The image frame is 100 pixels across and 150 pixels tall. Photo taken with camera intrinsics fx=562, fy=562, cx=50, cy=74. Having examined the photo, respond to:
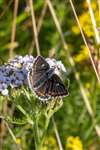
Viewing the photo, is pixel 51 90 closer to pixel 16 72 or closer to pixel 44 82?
pixel 44 82

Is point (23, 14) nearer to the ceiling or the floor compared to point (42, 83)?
nearer to the ceiling

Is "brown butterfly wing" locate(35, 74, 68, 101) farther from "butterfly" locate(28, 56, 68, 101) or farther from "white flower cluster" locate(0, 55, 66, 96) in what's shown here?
"white flower cluster" locate(0, 55, 66, 96)

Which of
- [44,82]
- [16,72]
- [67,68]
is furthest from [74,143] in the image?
[44,82]

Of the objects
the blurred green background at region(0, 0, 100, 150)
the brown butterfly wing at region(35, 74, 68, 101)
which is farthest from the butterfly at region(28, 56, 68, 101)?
the blurred green background at region(0, 0, 100, 150)

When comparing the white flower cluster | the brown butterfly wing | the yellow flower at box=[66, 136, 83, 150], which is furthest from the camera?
the yellow flower at box=[66, 136, 83, 150]

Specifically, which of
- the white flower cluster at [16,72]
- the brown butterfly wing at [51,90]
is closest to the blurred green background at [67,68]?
the white flower cluster at [16,72]

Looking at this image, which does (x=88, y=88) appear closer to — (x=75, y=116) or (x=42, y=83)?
(x=75, y=116)

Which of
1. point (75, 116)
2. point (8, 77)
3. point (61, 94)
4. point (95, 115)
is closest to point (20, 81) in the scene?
point (8, 77)
